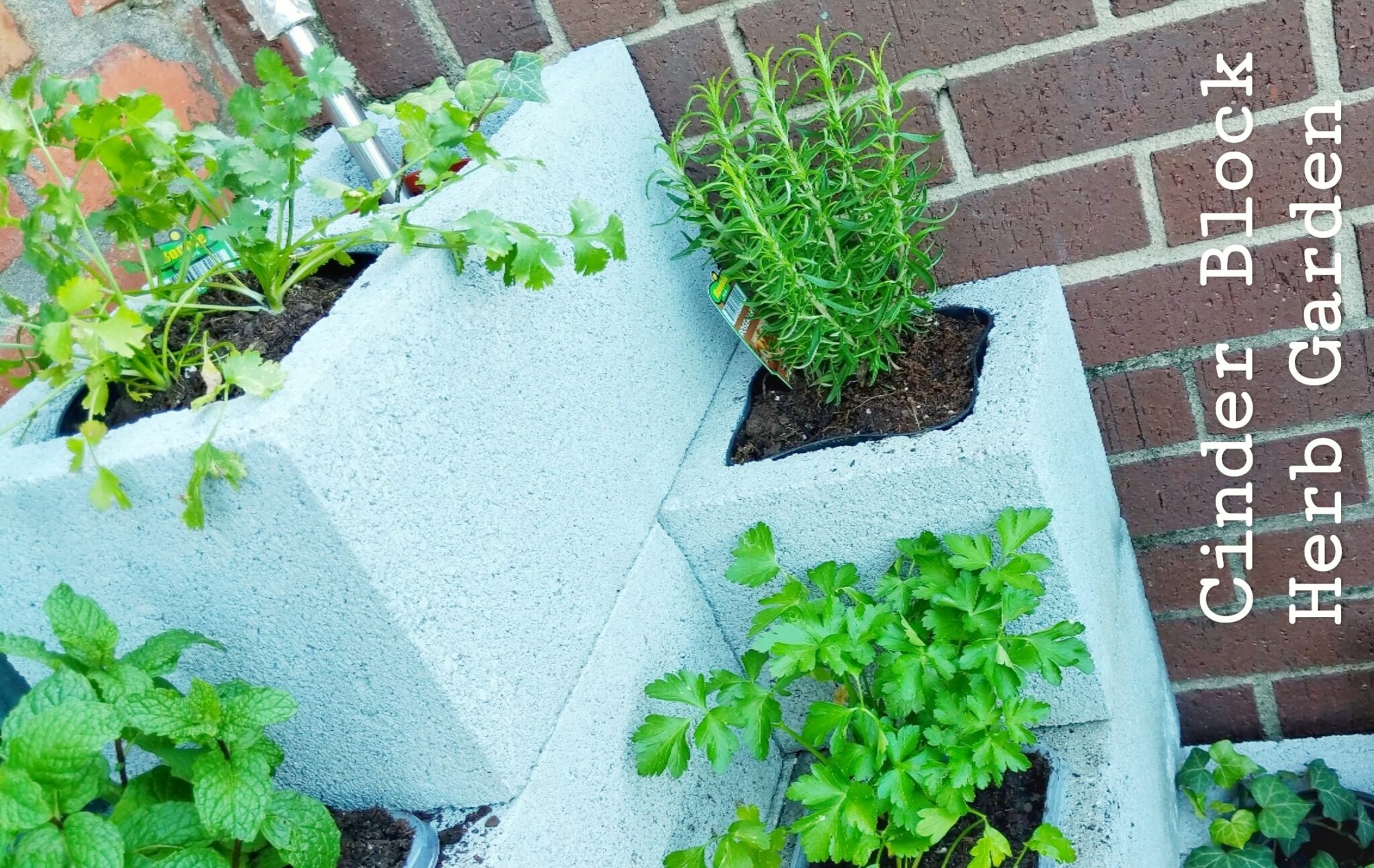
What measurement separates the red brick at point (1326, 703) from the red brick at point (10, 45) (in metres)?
1.60

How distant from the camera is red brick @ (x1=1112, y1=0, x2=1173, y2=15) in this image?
3.38 feet

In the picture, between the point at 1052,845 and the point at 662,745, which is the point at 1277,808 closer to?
the point at 1052,845

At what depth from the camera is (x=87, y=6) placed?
1105 millimetres

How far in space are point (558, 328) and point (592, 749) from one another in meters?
0.34

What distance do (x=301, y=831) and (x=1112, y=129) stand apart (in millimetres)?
944

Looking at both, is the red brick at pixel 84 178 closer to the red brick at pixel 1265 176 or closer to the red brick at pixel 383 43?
the red brick at pixel 383 43

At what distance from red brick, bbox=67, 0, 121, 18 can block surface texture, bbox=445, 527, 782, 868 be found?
760 mm

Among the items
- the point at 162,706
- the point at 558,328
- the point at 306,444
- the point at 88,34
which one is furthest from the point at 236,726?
the point at 88,34

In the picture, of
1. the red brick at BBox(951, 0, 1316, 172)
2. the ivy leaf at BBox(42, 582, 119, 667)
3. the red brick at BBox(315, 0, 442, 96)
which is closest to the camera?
the ivy leaf at BBox(42, 582, 119, 667)

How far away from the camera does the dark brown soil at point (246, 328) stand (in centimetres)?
78

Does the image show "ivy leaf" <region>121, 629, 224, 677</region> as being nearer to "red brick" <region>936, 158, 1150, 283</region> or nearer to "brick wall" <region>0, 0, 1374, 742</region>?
"brick wall" <region>0, 0, 1374, 742</region>

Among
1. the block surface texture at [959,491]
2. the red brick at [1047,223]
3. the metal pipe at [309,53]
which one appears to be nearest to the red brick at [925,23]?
the red brick at [1047,223]

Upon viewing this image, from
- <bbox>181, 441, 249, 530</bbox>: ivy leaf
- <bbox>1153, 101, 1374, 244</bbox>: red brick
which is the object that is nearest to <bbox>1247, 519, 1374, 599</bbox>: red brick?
<bbox>1153, 101, 1374, 244</bbox>: red brick

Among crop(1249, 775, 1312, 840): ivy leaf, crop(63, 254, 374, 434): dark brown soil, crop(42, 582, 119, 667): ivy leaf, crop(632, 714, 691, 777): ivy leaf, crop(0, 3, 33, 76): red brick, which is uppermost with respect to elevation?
crop(0, 3, 33, 76): red brick
